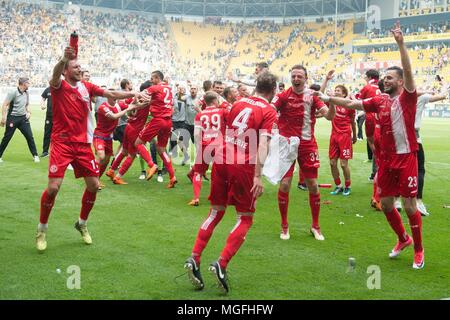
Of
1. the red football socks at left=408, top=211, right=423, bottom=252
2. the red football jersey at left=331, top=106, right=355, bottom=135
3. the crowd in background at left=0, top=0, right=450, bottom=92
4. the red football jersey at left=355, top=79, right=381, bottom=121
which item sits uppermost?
the crowd in background at left=0, top=0, right=450, bottom=92

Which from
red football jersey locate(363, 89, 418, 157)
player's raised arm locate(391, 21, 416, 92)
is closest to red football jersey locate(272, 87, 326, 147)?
red football jersey locate(363, 89, 418, 157)

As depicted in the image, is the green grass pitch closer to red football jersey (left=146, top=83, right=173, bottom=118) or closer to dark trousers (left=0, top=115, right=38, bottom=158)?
red football jersey (left=146, top=83, right=173, bottom=118)

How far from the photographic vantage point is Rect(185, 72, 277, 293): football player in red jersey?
17.3ft

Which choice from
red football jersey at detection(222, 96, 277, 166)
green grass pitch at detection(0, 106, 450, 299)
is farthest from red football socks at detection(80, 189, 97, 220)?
red football jersey at detection(222, 96, 277, 166)

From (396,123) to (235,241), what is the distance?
7.59 ft

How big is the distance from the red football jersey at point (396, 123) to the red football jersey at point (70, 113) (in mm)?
3422

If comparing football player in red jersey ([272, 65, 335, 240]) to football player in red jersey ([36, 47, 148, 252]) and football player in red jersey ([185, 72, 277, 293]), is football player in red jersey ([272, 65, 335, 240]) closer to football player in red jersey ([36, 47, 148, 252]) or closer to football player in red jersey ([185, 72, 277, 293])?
football player in red jersey ([185, 72, 277, 293])

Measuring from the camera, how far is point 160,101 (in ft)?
37.1

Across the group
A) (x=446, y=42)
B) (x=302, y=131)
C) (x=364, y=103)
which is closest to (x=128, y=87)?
(x=302, y=131)

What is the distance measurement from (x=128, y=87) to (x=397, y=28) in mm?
7213

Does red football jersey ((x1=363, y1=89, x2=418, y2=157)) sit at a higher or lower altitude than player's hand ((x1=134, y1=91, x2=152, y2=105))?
lower

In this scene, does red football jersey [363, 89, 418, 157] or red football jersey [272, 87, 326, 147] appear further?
red football jersey [272, 87, 326, 147]

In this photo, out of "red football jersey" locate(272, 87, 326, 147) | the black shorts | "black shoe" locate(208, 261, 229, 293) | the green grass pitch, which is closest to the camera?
"black shoe" locate(208, 261, 229, 293)

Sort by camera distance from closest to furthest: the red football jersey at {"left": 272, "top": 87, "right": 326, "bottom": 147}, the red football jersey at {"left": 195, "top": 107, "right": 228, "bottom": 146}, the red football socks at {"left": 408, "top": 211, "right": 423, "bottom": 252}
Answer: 1. the red football socks at {"left": 408, "top": 211, "right": 423, "bottom": 252}
2. the red football jersey at {"left": 272, "top": 87, "right": 326, "bottom": 147}
3. the red football jersey at {"left": 195, "top": 107, "right": 228, "bottom": 146}
